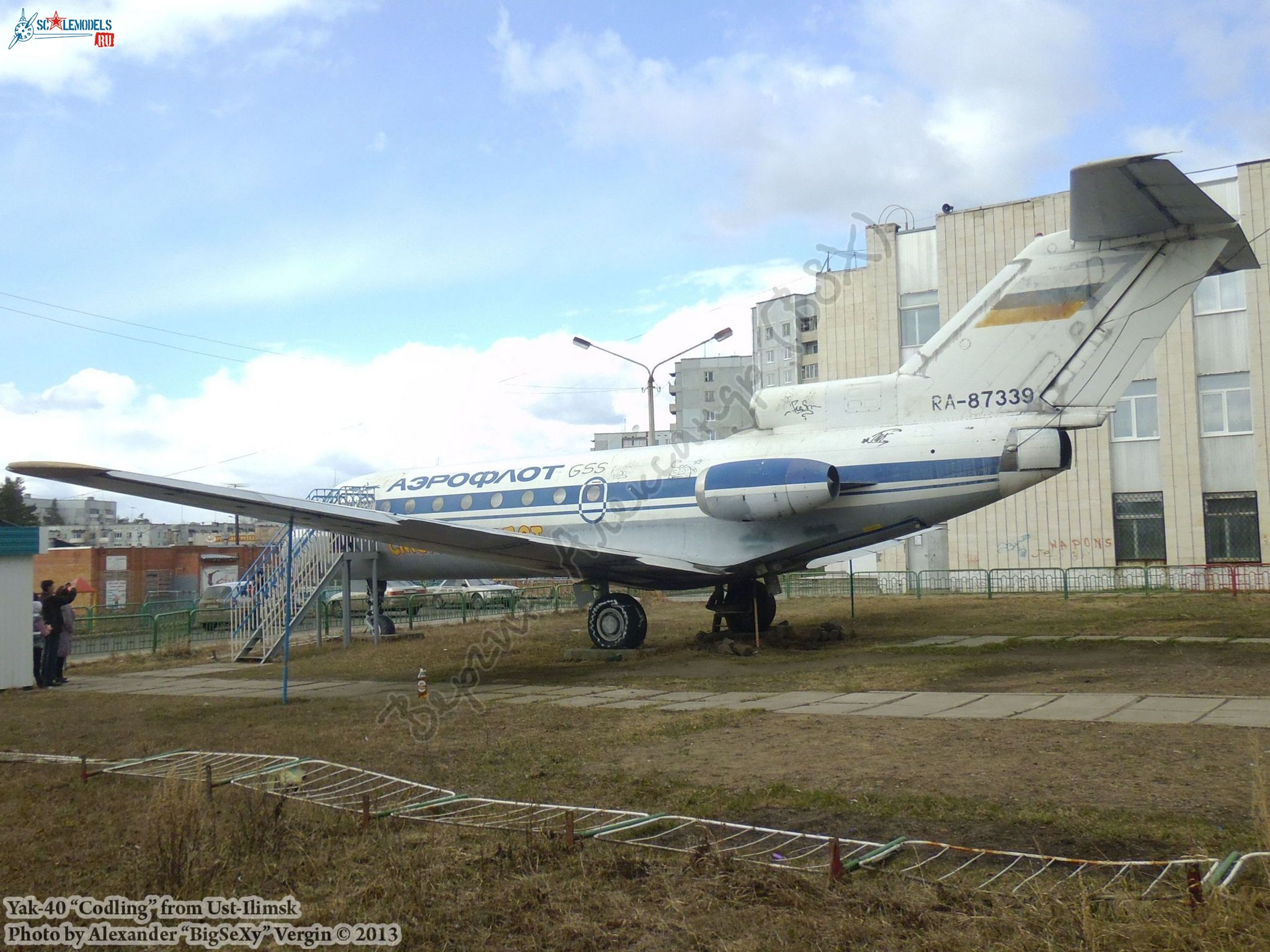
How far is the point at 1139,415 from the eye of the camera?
111ft

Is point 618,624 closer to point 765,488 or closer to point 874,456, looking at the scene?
point 765,488

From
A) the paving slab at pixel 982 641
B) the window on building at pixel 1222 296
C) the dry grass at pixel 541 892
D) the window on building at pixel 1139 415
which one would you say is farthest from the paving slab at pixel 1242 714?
the window on building at pixel 1222 296

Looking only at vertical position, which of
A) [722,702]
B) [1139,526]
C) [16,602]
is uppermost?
[1139,526]

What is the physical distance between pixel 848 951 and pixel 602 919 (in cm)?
121

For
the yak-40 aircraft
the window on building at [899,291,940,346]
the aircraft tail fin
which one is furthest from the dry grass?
the window on building at [899,291,940,346]

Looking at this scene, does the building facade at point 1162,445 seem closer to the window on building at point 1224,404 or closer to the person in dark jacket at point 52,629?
the window on building at point 1224,404

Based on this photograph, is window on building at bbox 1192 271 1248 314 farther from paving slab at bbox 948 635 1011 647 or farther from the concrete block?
the concrete block

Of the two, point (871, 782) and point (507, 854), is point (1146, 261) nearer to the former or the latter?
point (871, 782)

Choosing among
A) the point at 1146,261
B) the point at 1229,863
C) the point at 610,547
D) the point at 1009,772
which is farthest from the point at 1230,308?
the point at 1229,863

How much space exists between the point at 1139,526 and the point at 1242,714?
89.5ft

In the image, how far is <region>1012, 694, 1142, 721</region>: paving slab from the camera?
920cm

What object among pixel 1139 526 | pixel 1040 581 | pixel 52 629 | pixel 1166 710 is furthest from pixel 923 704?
pixel 1139 526

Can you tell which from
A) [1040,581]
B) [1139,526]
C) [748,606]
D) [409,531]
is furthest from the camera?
[1139,526]

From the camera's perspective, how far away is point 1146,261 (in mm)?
13523
